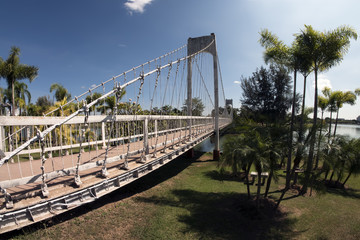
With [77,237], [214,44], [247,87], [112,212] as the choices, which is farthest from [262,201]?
[247,87]

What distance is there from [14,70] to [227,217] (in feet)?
41.1

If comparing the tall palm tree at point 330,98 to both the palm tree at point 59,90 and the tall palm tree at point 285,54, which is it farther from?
the palm tree at point 59,90

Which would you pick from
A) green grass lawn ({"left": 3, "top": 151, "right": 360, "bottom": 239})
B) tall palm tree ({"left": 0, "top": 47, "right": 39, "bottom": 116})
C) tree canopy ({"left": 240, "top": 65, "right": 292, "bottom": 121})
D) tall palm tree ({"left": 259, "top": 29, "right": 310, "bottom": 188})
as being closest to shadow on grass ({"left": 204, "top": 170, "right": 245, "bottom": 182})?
green grass lawn ({"left": 3, "top": 151, "right": 360, "bottom": 239})

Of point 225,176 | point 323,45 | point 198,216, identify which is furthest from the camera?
point 225,176

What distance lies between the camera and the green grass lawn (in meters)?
3.90

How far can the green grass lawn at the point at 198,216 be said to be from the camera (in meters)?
3.90

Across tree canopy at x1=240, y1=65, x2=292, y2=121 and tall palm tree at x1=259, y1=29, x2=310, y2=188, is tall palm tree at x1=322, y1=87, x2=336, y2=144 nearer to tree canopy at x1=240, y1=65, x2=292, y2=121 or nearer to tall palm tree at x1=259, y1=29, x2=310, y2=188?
tall palm tree at x1=259, y1=29, x2=310, y2=188

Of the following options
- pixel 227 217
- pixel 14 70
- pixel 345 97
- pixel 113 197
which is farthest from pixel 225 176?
pixel 14 70

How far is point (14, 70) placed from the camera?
1079 centimetres

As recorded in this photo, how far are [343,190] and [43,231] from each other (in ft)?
32.4

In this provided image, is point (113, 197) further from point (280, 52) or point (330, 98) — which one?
point (330, 98)

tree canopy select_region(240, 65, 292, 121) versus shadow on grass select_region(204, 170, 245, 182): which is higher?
tree canopy select_region(240, 65, 292, 121)

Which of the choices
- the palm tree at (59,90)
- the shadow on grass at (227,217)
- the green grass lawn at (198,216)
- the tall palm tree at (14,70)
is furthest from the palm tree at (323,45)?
the palm tree at (59,90)

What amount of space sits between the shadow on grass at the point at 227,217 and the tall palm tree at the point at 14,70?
10.4 metres
